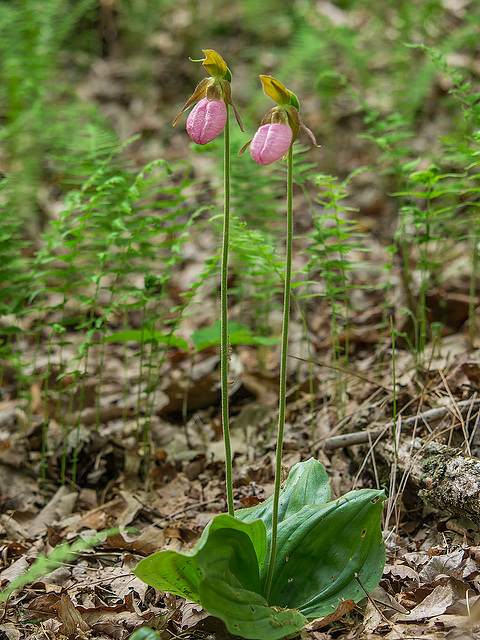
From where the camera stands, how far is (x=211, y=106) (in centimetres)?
139

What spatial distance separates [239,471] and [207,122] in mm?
1661

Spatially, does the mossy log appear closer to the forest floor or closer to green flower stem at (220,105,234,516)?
the forest floor

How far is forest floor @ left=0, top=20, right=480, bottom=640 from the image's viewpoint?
1.62 meters

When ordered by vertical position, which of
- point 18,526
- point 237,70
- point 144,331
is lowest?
point 18,526

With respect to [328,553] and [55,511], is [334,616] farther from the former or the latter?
[55,511]

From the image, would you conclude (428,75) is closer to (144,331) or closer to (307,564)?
(144,331)

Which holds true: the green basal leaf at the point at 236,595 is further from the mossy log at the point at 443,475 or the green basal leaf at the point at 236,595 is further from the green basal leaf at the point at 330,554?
the mossy log at the point at 443,475

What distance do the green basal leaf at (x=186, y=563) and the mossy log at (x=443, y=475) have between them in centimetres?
68

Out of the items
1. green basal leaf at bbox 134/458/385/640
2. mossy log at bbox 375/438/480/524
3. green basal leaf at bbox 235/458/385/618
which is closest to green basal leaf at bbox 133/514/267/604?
green basal leaf at bbox 134/458/385/640

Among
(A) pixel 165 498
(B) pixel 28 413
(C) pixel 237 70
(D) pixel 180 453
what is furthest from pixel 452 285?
(C) pixel 237 70

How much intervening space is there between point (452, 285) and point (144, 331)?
2.14 m

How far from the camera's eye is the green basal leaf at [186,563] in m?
1.32

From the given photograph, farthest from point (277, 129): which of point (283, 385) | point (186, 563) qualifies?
point (186, 563)

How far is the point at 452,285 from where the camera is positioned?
354 centimetres
